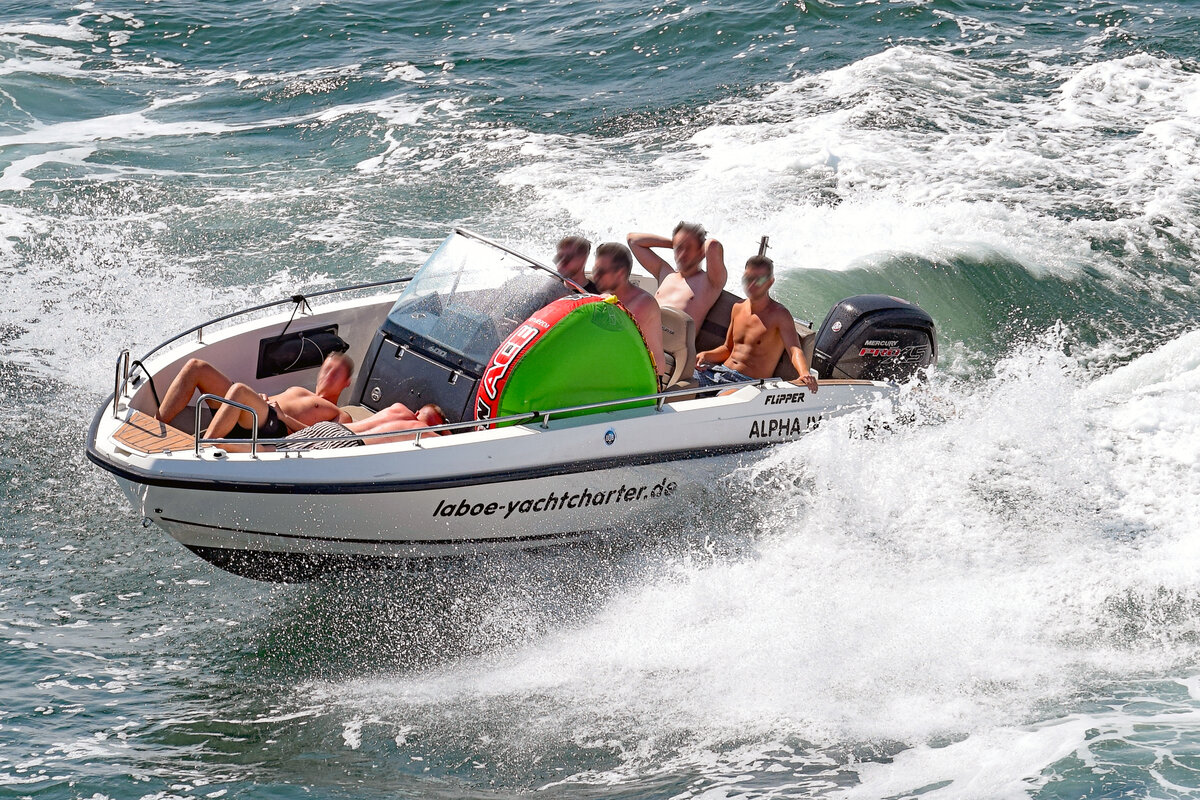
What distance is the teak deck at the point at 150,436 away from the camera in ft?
18.4

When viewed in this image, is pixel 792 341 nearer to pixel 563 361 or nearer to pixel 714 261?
pixel 714 261

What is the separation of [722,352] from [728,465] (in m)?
1.01

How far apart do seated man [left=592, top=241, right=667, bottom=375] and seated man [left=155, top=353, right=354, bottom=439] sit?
5.34ft

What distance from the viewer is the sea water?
16.7ft

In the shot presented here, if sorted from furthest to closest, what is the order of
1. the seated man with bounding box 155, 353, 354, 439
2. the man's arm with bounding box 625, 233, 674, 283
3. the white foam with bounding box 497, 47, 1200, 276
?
the white foam with bounding box 497, 47, 1200, 276
the man's arm with bounding box 625, 233, 674, 283
the seated man with bounding box 155, 353, 354, 439

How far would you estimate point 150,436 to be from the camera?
5719 mm

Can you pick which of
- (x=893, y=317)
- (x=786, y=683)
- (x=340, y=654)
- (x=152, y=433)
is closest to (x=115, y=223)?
(x=152, y=433)

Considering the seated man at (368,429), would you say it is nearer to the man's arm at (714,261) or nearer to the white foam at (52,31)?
the man's arm at (714,261)

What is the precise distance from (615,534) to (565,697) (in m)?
1.19

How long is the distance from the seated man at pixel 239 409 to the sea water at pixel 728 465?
882 millimetres

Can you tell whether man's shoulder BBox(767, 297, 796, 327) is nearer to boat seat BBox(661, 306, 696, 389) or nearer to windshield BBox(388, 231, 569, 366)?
boat seat BBox(661, 306, 696, 389)

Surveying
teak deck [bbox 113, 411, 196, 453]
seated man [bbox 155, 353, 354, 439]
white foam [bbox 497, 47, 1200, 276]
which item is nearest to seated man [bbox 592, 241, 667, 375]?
seated man [bbox 155, 353, 354, 439]

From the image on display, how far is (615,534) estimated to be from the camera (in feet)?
20.9

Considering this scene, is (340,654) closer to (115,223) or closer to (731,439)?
(731,439)
